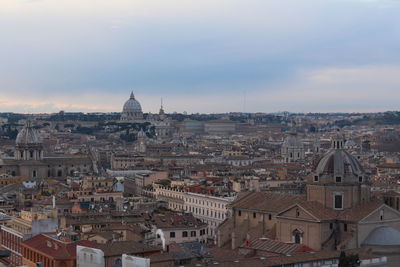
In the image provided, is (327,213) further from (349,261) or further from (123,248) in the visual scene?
(123,248)

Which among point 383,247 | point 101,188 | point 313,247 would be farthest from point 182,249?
point 101,188

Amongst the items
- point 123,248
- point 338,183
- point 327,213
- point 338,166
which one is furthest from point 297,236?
point 123,248

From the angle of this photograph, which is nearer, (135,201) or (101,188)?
(135,201)

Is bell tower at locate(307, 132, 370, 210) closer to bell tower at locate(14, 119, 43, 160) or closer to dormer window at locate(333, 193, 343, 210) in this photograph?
dormer window at locate(333, 193, 343, 210)

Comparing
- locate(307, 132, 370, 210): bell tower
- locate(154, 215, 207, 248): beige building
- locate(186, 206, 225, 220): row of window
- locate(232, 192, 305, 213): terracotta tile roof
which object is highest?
locate(307, 132, 370, 210): bell tower

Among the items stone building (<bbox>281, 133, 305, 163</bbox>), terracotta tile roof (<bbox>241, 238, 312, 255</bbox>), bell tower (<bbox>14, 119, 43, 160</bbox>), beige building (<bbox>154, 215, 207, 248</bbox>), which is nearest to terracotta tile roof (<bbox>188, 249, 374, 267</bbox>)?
terracotta tile roof (<bbox>241, 238, 312, 255</bbox>)

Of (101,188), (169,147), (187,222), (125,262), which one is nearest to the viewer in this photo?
(125,262)

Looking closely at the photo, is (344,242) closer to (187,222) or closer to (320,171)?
(320,171)
